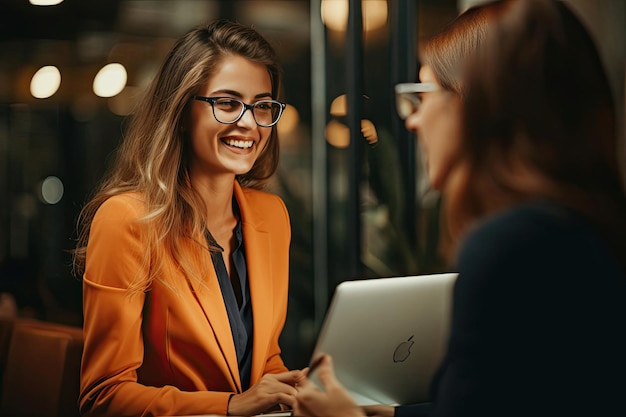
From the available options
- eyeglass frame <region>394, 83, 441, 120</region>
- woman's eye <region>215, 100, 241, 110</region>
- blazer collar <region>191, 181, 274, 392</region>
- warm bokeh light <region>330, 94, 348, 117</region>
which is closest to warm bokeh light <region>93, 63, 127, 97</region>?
woman's eye <region>215, 100, 241, 110</region>

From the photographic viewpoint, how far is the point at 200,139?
2.26m

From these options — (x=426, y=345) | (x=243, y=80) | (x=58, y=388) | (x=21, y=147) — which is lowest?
(x=58, y=388)

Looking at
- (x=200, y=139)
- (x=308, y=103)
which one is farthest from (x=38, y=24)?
(x=308, y=103)

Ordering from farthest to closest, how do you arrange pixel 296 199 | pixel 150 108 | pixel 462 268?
pixel 296 199 < pixel 150 108 < pixel 462 268

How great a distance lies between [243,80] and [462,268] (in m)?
1.24

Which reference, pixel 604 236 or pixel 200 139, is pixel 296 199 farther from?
pixel 604 236

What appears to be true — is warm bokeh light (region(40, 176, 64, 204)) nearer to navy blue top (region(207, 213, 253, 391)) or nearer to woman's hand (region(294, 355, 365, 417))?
navy blue top (region(207, 213, 253, 391))

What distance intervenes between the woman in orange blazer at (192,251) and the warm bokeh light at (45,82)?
0.89ft

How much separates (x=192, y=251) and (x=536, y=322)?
117 centimetres

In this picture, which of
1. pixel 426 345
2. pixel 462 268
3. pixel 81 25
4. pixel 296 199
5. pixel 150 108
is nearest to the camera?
pixel 462 268

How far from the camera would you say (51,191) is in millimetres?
2391

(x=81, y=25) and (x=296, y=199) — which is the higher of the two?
(x=81, y=25)

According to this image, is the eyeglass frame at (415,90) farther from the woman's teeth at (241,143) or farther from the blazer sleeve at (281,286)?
the blazer sleeve at (281,286)

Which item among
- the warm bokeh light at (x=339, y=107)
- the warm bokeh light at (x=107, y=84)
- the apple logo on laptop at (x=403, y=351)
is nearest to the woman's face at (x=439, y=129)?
the apple logo on laptop at (x=403, y=351)
